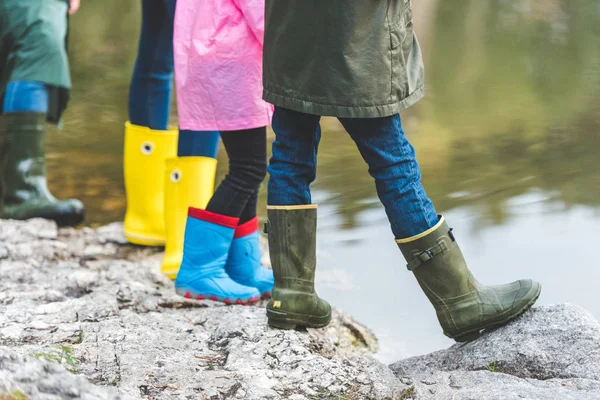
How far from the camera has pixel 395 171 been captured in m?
1.92

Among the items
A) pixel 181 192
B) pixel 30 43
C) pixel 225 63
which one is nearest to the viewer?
pixel 225 63

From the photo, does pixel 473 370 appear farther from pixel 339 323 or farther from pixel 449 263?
pixel 339 323

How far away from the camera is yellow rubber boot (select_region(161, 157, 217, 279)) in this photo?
2.60m

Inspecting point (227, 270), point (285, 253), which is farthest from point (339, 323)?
point (285, 253)

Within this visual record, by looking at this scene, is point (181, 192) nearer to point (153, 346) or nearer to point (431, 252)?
point (153, 346)

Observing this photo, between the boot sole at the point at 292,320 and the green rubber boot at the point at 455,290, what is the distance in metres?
0.26

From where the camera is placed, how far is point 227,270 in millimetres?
2559

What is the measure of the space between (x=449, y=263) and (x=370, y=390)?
1.21ft

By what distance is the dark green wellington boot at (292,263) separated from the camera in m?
1.98

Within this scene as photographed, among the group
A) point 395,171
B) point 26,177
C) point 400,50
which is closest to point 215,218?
point 395,171

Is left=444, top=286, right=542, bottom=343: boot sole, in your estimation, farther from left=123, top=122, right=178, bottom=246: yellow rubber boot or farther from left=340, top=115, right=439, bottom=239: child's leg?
left=123, top=122, right=178, bottom=246: yellow rubber boot

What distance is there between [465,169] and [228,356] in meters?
2.30

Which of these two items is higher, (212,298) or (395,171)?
(395,171)

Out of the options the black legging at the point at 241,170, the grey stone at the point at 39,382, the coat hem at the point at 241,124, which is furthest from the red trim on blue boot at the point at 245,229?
the grey stone at the point at 39,382
